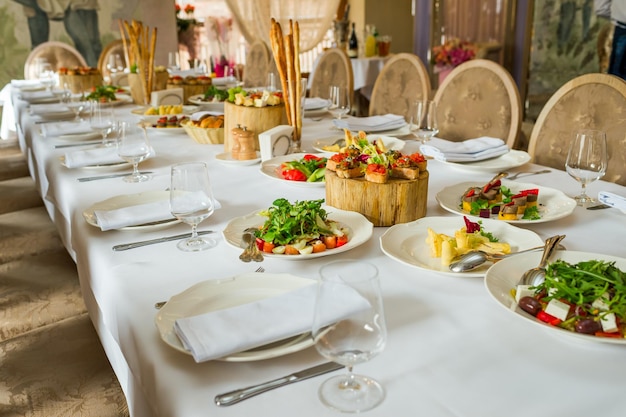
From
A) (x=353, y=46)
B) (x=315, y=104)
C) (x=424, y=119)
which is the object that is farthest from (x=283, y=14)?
(x=424, y=119)

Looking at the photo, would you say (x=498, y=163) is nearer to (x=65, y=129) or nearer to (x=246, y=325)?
(x=246, y=325)

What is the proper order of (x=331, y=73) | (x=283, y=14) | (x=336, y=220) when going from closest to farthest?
(x=336, y=220), (x=331, y=73), (x=283, y=14)

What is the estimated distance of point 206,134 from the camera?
2186 mm

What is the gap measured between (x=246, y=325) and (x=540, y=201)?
0.89 meters

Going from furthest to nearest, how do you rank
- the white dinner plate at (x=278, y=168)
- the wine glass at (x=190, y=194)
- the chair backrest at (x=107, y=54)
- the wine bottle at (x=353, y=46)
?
the wine bottle at (x=353, y=46) → the chair backrest at (x=107, y=54) → the white dinner plate at (x=278, y=168) → the wine glass at (x=190, y=194)

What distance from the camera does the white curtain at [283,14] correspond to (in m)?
6.93

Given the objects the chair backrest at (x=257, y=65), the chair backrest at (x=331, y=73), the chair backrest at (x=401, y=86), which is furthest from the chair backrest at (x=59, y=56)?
the chair backrest at (x=401, y=86)

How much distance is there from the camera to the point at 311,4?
701 cm

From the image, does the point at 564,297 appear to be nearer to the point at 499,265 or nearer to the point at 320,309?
the point at 499,265

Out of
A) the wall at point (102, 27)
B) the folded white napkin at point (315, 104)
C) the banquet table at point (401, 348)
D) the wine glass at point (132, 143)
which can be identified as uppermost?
the wall at point (102, 27)

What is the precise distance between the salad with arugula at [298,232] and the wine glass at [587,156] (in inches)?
25.2

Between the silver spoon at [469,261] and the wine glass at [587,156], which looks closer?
the silver spoon at [469,261]

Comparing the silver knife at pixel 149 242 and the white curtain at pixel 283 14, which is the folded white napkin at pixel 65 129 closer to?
the silver knife at pixel 149 242

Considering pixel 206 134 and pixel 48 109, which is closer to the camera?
pixel 206 134
